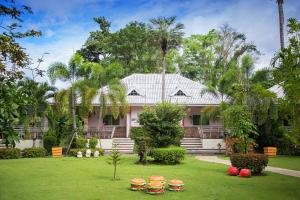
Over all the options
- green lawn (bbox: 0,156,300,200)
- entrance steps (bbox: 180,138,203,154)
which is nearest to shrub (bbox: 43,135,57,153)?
green lawn (bbox: 0,156,300,200)

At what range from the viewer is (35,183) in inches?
478

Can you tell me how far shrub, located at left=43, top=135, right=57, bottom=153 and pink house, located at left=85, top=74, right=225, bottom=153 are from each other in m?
3.57

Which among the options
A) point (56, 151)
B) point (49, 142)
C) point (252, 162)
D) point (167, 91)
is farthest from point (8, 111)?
point (167, 91)

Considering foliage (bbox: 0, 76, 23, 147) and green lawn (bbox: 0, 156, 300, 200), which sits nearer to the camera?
foliage (bbox: 0, 76, 23, 147)

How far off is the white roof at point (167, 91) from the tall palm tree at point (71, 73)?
386 cm

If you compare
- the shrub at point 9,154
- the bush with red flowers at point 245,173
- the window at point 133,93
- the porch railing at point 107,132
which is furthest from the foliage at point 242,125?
the window at point 133,93

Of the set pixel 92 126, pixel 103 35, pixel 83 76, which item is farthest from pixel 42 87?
pixel 103 35

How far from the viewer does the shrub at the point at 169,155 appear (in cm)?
1905

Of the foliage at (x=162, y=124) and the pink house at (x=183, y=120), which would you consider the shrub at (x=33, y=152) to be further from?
the foliage at (x=162, y=124)

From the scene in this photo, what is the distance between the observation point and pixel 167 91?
33.1 meters

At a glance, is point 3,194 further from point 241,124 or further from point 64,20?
point 241,124

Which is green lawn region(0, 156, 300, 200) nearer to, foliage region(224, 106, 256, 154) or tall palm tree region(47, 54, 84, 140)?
foliage region(224, 106, 256, 154)

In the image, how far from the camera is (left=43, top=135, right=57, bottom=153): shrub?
25500mm

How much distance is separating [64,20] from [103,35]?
3877 centimetres
